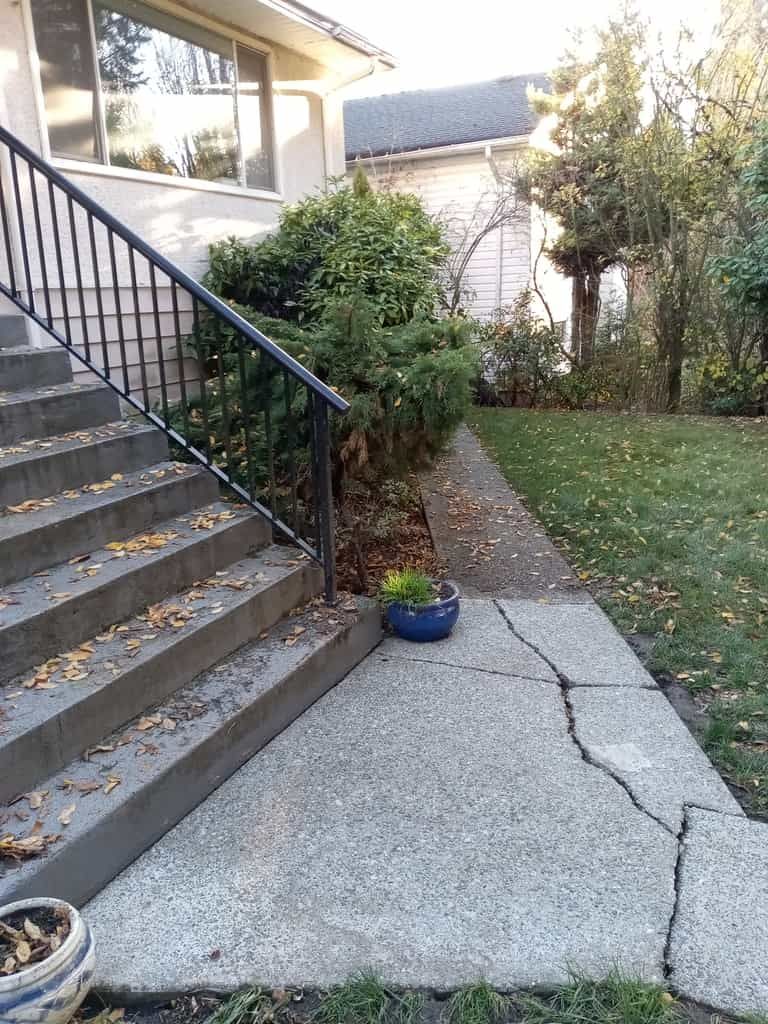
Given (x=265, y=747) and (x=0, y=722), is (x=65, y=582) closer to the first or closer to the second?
(x=0, y=722)

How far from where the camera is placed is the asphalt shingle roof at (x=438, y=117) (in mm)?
12648

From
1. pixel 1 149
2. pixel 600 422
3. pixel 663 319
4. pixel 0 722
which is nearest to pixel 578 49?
pixel 663 319

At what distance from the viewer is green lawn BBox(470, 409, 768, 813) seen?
10.8 feet

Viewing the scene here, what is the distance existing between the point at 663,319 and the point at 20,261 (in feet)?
25.3

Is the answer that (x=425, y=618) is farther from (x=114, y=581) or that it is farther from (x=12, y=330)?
(x=12, y=330)

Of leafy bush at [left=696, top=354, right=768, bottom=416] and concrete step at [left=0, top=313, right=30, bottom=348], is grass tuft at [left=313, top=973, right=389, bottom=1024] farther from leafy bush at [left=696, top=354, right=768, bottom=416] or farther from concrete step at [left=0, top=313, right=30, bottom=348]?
leafy bush at [left=696, top=354, right=768, bottom=416]

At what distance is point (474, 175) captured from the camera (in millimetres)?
12430

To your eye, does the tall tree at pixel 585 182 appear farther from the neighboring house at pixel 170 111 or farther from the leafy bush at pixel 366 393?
the leafy bush at pixel 366 393

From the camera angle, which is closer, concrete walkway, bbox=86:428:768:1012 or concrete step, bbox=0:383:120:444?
concrete walkway, bbox=86:428:768:1012

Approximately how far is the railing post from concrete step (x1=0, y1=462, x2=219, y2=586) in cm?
68

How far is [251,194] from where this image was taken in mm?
6992

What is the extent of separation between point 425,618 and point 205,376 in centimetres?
186

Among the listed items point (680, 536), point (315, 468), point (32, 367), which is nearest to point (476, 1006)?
point (315, 468)

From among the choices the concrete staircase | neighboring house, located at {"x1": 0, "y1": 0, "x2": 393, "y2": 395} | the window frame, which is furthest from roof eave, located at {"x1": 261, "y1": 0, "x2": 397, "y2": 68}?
the concrete staircase
